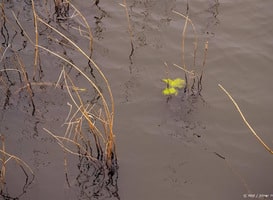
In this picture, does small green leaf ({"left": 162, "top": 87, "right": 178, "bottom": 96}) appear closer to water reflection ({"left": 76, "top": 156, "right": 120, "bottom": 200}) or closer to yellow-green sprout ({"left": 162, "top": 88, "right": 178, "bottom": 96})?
yellow-green sprout ({"left": 162, "top": 88, "right": 178, "bottom": 96})

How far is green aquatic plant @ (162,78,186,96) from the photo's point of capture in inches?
134

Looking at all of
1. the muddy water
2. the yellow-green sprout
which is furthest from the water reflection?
the yellow-green sprout

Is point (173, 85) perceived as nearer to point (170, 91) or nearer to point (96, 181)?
point (170, 91)

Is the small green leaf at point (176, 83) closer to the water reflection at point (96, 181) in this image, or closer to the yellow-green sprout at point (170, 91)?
the yellow-green sprout at point (170, 91)

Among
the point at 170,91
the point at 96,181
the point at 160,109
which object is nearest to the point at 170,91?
the point at 170,91

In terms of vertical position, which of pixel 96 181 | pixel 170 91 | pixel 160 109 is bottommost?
pixel 96 181

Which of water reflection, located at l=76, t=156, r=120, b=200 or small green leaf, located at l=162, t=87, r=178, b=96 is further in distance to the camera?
small green leaf, located at l=162, t=87, r=178, b=96

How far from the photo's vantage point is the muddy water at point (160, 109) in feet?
9.56

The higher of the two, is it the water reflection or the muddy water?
the muddy water

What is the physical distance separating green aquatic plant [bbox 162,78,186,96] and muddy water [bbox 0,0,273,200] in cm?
6

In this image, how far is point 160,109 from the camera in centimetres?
337

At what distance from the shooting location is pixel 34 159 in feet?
9.96

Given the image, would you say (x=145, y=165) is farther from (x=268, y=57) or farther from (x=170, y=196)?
(x=268, y=57)

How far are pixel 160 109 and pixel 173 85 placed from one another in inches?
9.6
